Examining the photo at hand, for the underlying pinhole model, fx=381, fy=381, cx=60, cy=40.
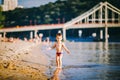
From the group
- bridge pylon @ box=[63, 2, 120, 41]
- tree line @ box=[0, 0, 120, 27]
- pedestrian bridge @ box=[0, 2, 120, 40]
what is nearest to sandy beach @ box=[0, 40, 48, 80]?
pedestrian bridge @ box=[0, 2, 120, 40]

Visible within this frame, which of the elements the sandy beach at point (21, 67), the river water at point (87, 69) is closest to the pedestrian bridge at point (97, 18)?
the river water at point (87, 69)

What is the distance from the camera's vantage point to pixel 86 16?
5064 inches

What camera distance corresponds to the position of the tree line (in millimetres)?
139375

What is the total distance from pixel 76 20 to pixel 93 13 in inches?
488

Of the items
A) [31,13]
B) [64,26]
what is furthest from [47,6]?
[64,26]

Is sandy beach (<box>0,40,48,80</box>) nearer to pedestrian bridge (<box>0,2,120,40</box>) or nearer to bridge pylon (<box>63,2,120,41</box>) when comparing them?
pedestrian bridge (<box>0,2,120,40</box>)

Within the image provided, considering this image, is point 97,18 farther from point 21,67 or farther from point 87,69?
point 21,67

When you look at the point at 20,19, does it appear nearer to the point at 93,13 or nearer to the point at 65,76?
the point at 93,13

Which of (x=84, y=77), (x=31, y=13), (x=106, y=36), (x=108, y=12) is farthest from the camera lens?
(x=31, y=13)

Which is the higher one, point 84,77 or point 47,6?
point 47,6

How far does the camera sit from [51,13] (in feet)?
466

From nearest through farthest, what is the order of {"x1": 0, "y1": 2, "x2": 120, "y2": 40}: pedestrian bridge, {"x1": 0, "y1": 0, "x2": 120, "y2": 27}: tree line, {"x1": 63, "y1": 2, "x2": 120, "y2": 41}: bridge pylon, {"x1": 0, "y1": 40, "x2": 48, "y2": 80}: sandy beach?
{"x1": 0, "y1": 40, "x2": 48, "y2": 80}: sandy beach, {"x1": 0, "y1": 2, "x2": 120, "y2": 40}: pedestrian bridge, {"x1": 63, "y1": 2, "x2": 120, "y2": 41}: bridge pylon, {"x1": 0, "y1": 0, "x2": 120, "y2": 27}: tree line

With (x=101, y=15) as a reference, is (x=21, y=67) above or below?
below

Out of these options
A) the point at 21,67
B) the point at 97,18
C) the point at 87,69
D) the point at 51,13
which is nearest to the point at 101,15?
the point at 97,18
